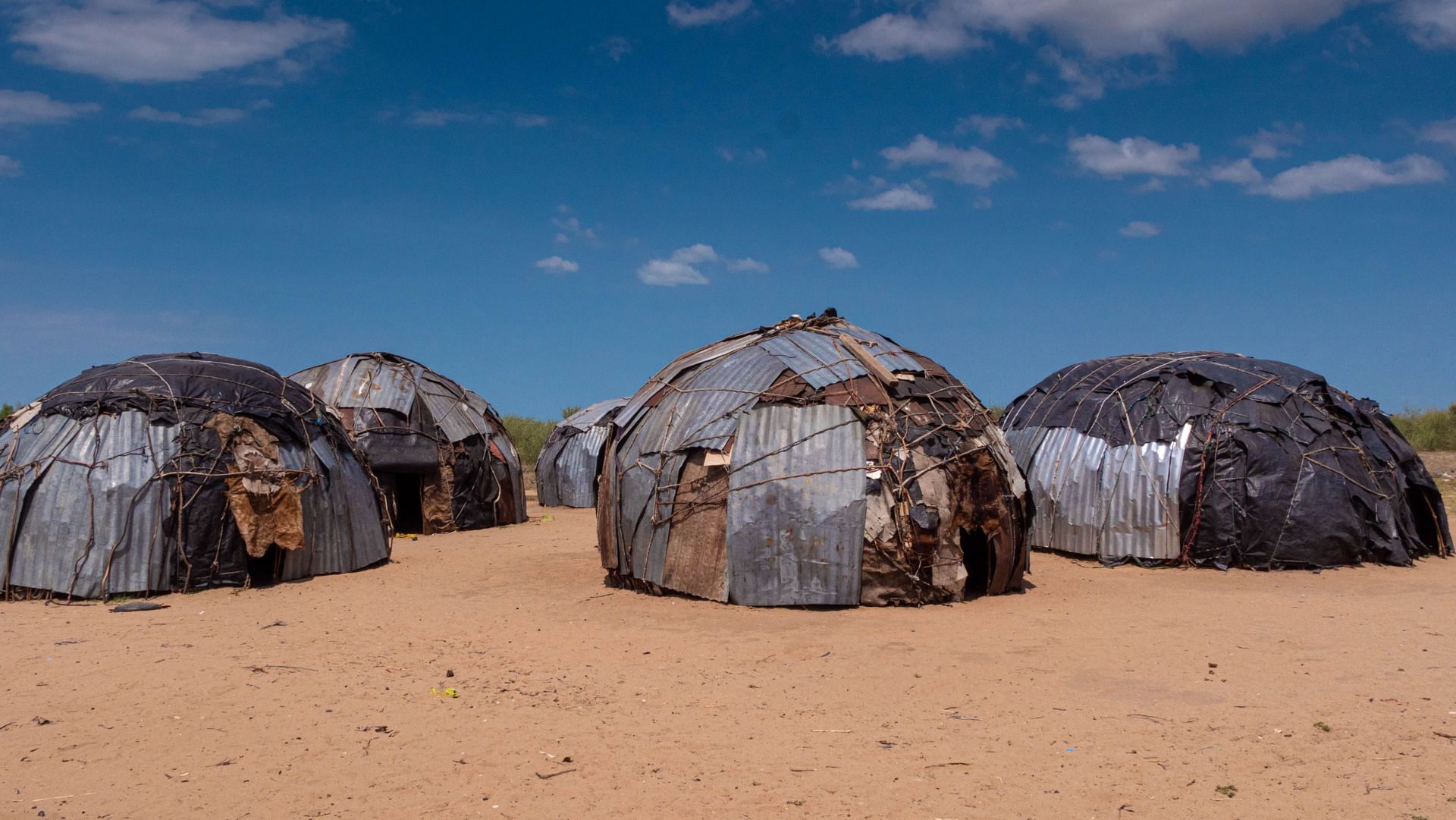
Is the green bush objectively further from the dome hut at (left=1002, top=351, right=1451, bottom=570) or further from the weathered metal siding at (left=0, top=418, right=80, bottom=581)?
the weathered metal siding at (left=0, top=418, right=80, bottom=581)

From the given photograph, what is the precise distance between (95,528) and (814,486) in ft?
27.1

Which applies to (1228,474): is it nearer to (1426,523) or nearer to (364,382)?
(1426,523)

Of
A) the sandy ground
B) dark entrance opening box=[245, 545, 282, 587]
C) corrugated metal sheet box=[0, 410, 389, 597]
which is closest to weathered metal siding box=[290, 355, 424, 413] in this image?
dark entrance opening box=[245, 545, 282, 587]

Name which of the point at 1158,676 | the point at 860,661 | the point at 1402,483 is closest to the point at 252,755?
the point at 860,661

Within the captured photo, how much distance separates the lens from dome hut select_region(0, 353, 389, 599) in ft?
39.4

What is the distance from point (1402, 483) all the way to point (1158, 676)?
9239 mm

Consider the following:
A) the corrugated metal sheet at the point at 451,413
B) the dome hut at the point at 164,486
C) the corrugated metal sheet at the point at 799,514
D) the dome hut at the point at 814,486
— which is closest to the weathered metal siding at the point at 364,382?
the corrugated metal sheet at the point at 451,413

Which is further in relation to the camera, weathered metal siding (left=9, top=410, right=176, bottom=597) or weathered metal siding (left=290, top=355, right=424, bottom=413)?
weathered metal siding (left=290, top=355, right=424, bottom=413)

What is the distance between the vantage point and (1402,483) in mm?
15273

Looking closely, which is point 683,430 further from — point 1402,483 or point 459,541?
point 1402,483

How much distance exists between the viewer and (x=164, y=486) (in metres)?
12.2

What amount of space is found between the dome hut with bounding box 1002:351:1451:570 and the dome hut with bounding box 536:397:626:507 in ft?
42.6

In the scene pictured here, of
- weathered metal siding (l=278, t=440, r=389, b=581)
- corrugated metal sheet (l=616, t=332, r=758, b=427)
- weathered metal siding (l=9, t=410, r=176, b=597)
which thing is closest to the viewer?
weathered metal siding (l=9, t=410, r=176, b=597)

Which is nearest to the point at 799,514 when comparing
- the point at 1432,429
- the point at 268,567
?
the point at 268,567
